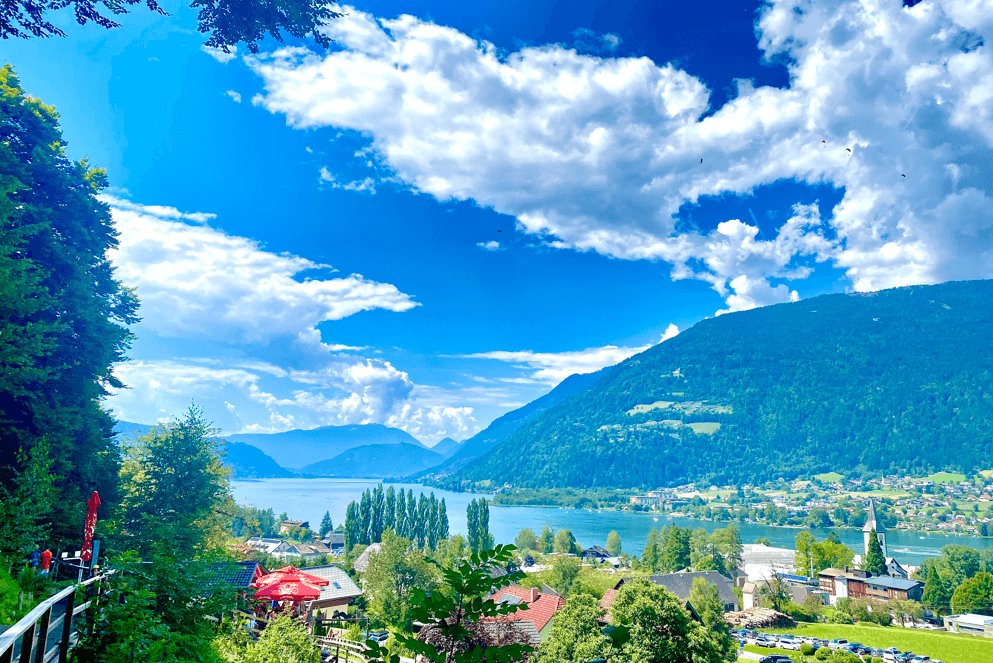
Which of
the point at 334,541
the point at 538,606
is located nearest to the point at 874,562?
the point at 538,606

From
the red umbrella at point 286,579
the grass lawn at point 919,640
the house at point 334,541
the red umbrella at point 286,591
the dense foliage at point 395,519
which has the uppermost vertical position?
the red umbrella at point 286,579

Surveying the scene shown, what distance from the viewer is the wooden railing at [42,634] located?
3016 millimetres

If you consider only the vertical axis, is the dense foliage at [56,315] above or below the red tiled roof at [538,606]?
above

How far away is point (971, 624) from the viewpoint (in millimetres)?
51594

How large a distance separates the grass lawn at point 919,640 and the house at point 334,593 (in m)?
37.6

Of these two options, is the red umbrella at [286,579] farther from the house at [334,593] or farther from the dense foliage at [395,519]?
the dense foliage at [395,519]

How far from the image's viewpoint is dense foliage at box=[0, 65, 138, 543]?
1595 cm

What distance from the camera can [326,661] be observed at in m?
16.6

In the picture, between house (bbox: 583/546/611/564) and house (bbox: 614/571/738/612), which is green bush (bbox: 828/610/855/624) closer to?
house (bbox: 614/571/738/612)

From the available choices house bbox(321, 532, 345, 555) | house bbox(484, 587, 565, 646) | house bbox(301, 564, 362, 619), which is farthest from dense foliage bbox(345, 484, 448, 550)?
house bbox(484, 587, 565, 646)

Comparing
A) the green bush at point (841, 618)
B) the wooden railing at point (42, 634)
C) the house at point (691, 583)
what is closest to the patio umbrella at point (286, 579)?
the wooden railing at point (42, 634)

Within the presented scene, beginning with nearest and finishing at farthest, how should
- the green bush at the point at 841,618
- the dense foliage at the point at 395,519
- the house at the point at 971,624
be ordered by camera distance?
the house at the point at 971,624, the green bush at the point at 841,618, the dense foliage at the point at 395,519

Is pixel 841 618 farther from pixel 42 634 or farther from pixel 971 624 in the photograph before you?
pixel 42 634

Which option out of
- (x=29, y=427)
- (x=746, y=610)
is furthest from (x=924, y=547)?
(x=29, y=427)
